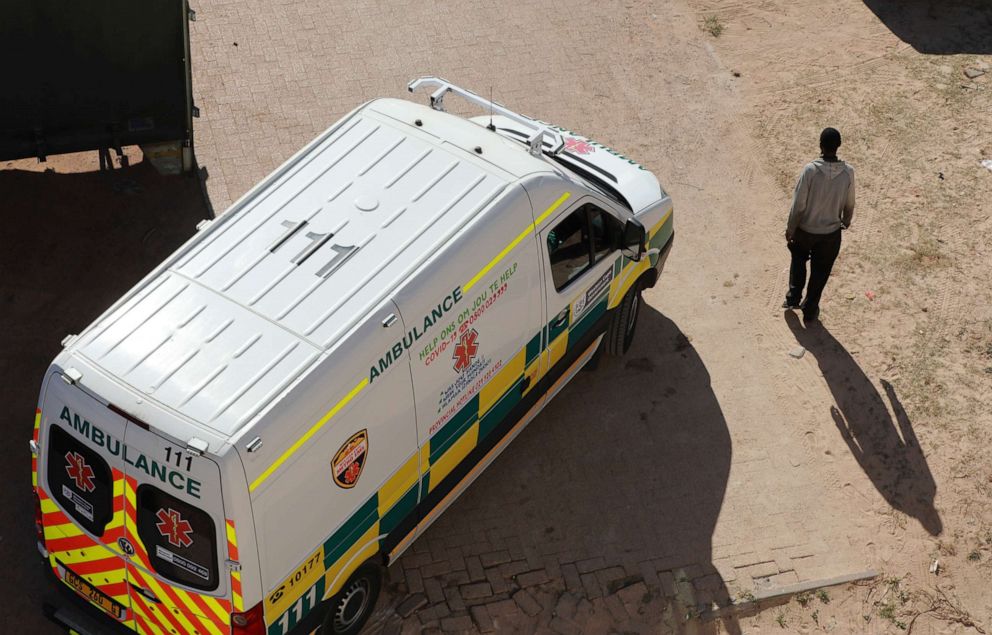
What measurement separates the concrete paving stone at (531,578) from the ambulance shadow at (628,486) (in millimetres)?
79

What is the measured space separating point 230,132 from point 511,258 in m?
4.74

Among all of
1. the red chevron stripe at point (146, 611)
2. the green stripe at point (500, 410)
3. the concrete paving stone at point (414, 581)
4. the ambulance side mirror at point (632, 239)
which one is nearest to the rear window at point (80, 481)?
the red chevron stripe at point (146, 611)

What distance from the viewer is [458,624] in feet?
26.1

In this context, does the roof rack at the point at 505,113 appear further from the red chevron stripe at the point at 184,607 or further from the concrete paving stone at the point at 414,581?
the red chevron stripe at the point at 184,607

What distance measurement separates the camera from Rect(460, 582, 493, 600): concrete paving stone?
8.12 metres

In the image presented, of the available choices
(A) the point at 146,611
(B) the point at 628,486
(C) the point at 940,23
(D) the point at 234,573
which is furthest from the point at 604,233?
(C) the point at 940,23

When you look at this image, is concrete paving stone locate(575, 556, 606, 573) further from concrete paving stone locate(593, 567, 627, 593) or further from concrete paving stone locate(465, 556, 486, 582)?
concrete paving stone locate(465, 556, 486, 582)

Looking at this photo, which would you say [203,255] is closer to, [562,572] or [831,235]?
[562,572]

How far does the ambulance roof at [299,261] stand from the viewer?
21.2 ft

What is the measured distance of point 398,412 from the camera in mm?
7094

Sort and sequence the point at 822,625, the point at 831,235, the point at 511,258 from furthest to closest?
the point at 831,235 < the point at 822,625 < the point at 511,258

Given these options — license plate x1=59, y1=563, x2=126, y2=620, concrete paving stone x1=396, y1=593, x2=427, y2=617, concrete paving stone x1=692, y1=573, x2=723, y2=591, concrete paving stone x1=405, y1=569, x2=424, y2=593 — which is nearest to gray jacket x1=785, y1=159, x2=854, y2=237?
concrete paving stone x1=692, y1=573, x2=723, y2=591

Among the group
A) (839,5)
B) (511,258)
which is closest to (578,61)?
(839,5)

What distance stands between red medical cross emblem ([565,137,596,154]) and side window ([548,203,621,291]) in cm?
132
